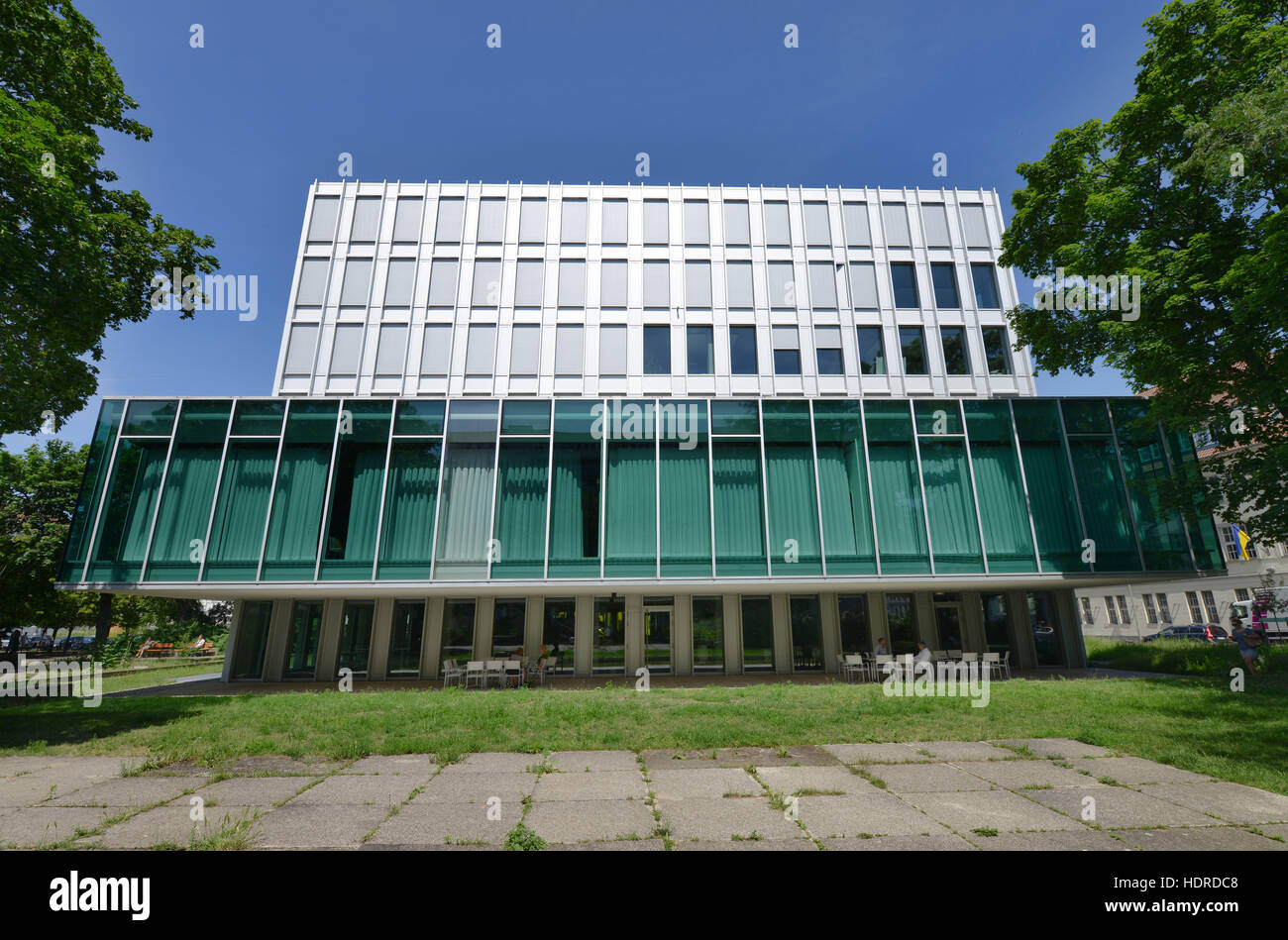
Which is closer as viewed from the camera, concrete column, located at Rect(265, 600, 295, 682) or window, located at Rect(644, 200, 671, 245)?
concrete column, located at Rect(265, 600, 295, 682)

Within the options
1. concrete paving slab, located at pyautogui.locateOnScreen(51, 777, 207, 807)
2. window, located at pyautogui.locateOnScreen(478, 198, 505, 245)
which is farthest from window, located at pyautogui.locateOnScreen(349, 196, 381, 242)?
concrete paving slab, located at pyautogui.locateOnScreen(51, 777, 207, 807)

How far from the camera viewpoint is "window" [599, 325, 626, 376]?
27.0 metres

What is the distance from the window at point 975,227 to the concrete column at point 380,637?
29914 mm

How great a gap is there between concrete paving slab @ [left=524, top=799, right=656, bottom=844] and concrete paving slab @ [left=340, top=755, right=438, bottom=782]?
7.83 ft

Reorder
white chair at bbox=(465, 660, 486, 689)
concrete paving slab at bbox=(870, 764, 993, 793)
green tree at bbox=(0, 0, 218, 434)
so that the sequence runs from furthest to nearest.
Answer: white chair at bbox=(465, 660, 486, 689) → green tree at bbox=(0, 0, 218, 434) → concrete paving slab at bbox=(870, 764, 993, 793)

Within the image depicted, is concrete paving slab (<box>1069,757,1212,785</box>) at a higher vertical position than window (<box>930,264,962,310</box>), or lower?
lower

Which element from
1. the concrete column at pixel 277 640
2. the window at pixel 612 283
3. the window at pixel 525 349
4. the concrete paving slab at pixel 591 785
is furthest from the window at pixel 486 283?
the concrete paving slab at pixel 591 785

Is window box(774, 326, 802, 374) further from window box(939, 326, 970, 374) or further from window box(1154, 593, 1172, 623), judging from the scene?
window box(1154, 593, 1172, 623)

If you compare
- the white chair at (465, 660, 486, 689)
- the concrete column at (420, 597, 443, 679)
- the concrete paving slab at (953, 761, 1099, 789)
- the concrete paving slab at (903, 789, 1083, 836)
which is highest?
the concrete column at (420, 597, 443, 679)

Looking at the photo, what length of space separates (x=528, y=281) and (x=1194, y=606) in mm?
52875

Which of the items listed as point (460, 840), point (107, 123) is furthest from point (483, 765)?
point (107, 123)

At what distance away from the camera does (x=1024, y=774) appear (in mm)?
7617

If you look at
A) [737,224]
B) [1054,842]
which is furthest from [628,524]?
[737,224]

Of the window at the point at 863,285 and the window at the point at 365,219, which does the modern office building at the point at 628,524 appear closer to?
the window at the point at 863,285
